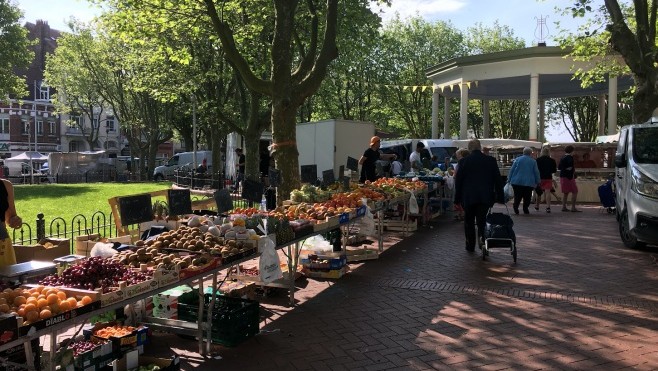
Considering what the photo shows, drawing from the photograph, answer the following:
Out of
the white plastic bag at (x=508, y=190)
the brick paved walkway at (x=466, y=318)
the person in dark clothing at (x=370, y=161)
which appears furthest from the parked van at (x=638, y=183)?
the person in dark clothing at (x=370, y=161)

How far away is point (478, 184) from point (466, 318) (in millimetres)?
3484

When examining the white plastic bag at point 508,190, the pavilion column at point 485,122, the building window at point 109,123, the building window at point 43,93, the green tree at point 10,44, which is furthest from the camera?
the building window at point 109,123

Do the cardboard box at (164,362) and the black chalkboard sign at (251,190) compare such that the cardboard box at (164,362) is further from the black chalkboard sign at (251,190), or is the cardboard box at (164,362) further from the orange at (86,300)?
the black chalkboard sign at (251,190)

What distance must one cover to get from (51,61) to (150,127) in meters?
10.5

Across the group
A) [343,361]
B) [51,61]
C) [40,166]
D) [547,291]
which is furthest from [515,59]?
[40,166]

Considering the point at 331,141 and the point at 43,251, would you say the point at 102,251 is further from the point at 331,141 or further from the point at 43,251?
the point at 331,141

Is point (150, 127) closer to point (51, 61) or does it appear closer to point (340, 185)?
point (51, 61)

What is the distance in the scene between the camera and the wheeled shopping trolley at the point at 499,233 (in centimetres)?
832

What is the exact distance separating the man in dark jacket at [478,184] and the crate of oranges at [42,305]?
662 centimetres

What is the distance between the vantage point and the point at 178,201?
6.91 metres

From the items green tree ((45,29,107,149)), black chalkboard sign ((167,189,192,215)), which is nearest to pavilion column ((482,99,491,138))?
black chalkboard sign ((167,189,192,215))

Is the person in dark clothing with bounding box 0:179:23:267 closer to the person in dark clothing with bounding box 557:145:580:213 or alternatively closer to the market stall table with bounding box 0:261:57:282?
the market stall table with bounding box 0:261:57:282

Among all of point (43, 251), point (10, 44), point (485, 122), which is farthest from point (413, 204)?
point (10, 44)

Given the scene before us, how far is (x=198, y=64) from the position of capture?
2242 cm
